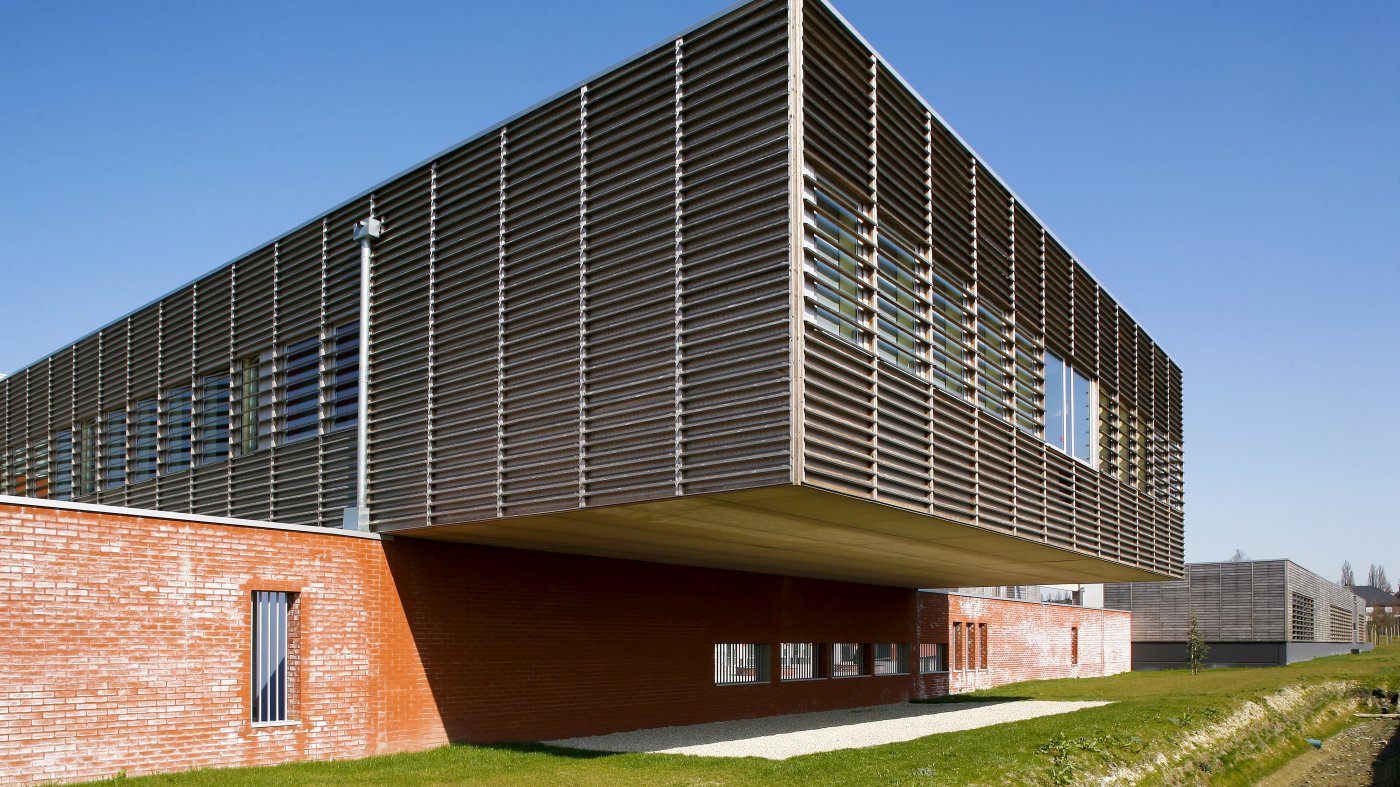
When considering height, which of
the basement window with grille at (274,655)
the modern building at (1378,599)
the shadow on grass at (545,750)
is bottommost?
the modern building at (1378,599)

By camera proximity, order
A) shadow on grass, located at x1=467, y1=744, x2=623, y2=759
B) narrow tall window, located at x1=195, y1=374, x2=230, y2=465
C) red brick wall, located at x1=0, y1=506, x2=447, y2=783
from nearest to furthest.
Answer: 1. red brick wall, located at x1=0, y1=506, x2=447, y2=783
2. shadow on grass, located at x1=467, y1=744, x2=623, y2=759
3. narrow tall window, located at x1=195, y1=374, x2=230, y2=465

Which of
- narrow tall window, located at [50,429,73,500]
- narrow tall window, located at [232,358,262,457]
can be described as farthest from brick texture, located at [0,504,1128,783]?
narrow tall window, located at [50,429,73,500]

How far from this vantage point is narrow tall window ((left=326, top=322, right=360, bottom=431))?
50.9ft

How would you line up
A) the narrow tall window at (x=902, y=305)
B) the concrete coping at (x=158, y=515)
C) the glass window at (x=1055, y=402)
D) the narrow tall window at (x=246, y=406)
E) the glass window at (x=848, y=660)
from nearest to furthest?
the concrete coping at (x=158, y=515), the narrow tall window at (x=902, y=305), the narrow tall window at (x=246, y=406), the glass window at (x=1055, y=402), the glass window at (x=848, y=660)

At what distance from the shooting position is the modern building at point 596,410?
11547mm

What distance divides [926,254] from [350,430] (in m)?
7.71

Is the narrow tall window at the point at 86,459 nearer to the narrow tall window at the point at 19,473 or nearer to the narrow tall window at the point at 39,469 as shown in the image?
the narrow tall window at the point at 39,469

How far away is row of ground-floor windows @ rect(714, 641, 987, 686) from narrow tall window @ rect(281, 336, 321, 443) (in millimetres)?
7581

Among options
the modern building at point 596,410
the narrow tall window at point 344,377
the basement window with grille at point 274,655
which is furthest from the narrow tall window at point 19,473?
the basement window with grille at point 274,655

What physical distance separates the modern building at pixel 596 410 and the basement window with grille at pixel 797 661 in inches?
56.6

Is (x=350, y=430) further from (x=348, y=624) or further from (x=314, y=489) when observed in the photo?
(x=348, y=624)

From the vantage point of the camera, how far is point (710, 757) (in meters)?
13.6

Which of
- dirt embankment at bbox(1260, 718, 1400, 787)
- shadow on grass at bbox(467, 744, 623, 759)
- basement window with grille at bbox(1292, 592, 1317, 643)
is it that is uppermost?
shadow on grass at bbox(467, 744, 623, 759)

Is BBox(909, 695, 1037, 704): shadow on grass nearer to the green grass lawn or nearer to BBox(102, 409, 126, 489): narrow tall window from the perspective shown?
the green grass lawn
